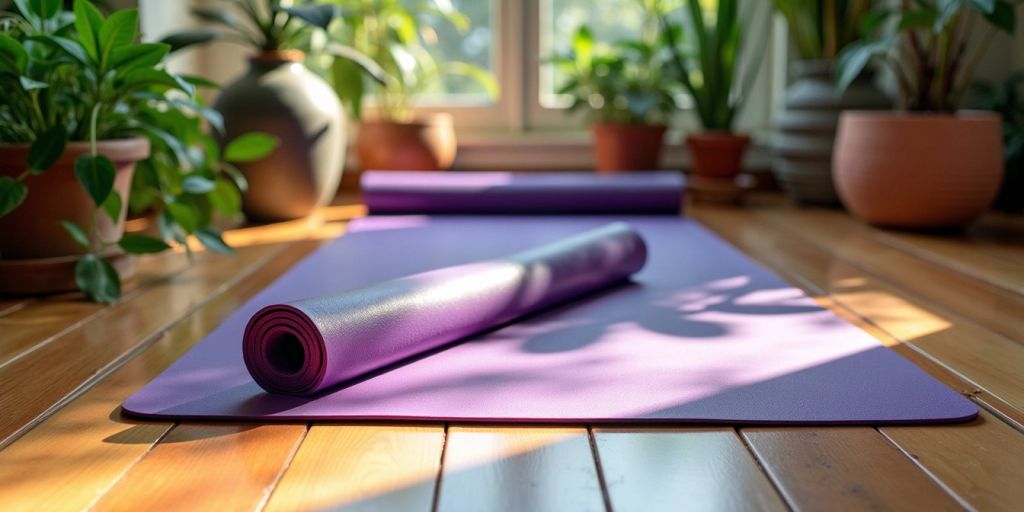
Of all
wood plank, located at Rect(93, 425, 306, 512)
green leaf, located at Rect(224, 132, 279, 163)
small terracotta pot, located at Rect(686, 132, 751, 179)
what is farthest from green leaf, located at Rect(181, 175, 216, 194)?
small terracotta pot, located at Rect(686, 132, 751, 179)

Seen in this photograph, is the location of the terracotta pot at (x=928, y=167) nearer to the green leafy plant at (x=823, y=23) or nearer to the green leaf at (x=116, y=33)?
the green leafy plant at (x=823, y=23)

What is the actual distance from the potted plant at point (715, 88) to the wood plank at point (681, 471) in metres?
2.38

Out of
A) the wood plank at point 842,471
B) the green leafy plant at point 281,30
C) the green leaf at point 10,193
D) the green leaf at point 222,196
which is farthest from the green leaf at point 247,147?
the wood plank at point 842,471

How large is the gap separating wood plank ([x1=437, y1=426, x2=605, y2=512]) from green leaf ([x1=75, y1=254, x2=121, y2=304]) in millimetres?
930

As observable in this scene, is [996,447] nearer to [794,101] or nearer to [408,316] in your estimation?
[408,316]

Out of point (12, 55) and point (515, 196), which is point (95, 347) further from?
point (515, 196)

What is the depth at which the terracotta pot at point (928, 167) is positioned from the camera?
269 centimetres

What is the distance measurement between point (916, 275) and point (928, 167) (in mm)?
634

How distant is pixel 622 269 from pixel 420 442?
88 cm

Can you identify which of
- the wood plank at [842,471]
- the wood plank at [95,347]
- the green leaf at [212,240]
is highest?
the green leaf at [212,240]

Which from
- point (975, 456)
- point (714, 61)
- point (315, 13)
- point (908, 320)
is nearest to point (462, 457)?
point (975, 456)

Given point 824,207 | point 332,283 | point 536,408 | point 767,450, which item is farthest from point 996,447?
point 824,207

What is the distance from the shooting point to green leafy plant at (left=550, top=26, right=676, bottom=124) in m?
3.62

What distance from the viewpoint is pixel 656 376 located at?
1.36m
